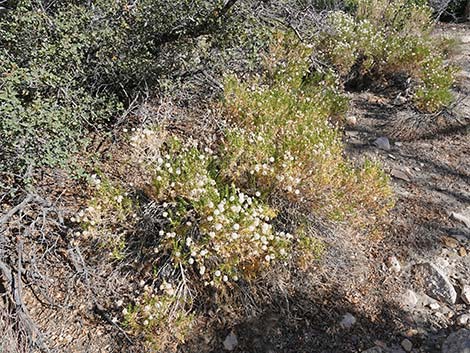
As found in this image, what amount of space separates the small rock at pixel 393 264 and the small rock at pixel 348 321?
56cm

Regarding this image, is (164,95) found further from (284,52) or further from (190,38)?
(284,52)

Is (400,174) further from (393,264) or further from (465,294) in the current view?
(465,294)

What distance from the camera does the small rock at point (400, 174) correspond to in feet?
12.5

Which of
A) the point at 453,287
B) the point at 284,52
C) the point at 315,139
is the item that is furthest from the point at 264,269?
the point at 284,52

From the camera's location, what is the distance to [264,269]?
101 inches

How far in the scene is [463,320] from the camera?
8.45ft

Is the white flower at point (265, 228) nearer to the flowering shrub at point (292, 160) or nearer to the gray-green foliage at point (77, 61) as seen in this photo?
the flowering shrub at point (292, 160)

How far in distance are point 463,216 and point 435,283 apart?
0.93 meters

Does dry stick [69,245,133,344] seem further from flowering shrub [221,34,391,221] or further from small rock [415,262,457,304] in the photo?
small rock [415,262,457,304]

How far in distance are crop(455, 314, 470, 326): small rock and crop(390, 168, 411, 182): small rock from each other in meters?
1.50

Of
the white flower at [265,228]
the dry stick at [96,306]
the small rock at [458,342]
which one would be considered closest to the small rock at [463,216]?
the small rock at [458,342]

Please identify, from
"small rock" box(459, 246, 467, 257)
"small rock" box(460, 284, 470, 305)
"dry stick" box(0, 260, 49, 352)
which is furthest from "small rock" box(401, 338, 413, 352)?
"dry stick" box(0, 260, 49, 352)

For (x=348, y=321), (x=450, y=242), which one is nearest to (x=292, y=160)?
(x=348, y=321)

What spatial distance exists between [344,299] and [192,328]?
1047mm
